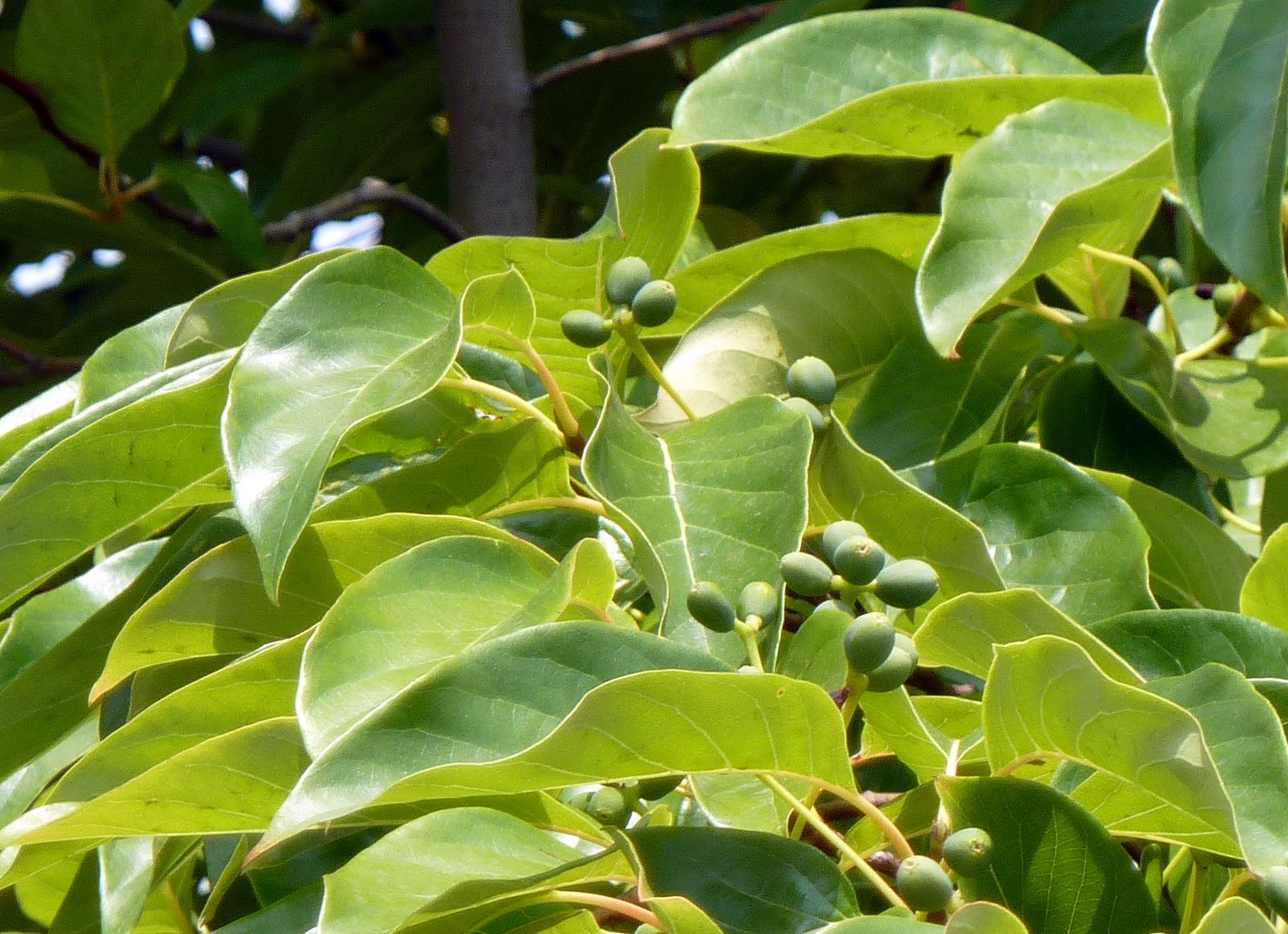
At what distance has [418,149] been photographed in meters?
2.54

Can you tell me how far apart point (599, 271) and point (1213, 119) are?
40 centimetres

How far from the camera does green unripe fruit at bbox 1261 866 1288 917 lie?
0.52 meters

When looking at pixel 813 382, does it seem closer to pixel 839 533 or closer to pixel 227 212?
pixel 839 533

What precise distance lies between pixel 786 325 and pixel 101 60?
3.79 feet

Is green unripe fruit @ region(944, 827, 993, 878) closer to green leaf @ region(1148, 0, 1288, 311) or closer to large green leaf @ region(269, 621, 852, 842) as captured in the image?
large green leaf @ region(269, 621, 852, 842)

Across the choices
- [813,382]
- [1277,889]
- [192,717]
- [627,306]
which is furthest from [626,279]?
[1277,889]

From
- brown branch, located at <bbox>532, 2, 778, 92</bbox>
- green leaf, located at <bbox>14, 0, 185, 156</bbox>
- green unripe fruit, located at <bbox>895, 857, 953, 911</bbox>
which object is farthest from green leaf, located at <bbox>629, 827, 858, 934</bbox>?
green leaf, located at <bbox>14, 0, 185, 156</bbox>

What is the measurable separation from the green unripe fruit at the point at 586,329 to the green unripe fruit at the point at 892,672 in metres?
0.29

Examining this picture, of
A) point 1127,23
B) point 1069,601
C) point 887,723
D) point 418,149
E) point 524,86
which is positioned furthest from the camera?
point 418,149

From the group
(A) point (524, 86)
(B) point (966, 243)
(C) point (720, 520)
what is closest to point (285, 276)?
(C) point (720, 520)

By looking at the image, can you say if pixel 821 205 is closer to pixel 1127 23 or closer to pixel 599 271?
pixel 1127 23

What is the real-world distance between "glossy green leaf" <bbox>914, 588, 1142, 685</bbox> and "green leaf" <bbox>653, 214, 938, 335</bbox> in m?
0.30

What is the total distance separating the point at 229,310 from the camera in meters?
0.82

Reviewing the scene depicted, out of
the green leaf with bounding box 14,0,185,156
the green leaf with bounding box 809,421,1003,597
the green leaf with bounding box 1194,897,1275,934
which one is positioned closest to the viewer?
the green leaf with bounding box 1194,897,1275,934
